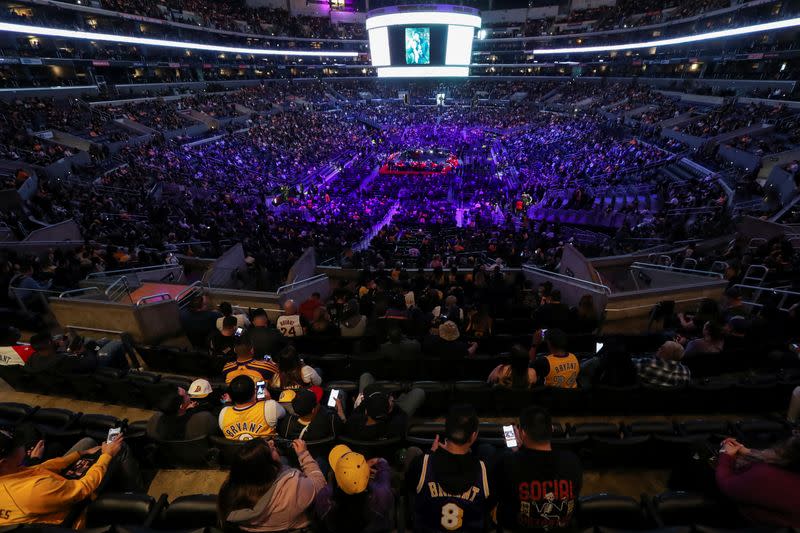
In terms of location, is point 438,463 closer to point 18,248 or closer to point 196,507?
point 196,507

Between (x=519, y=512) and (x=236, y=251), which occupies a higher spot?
(x=519, y=512)

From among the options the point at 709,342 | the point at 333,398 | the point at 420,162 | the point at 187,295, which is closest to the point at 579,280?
the point at 709,342

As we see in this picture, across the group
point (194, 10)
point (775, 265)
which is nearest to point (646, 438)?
point (775, 265)

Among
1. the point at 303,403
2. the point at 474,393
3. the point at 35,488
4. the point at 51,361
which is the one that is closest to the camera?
the point at 35,488

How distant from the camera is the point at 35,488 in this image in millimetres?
2502

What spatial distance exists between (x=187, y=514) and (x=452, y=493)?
2.08 metres

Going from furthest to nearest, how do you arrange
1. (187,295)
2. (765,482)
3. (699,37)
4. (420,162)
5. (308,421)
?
1. (699,37)
2. (420,162)
3. (187,295)
4. (308,421)
5. (765,482)

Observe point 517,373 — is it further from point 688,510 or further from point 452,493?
point 452,493

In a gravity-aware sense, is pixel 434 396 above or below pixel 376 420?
below

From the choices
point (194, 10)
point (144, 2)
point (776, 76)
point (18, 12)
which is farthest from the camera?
point (194, 10)

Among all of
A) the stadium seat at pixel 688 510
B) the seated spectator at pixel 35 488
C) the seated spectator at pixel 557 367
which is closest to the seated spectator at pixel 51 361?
the seated spectator at pixel 35 488

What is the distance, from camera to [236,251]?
9984mm

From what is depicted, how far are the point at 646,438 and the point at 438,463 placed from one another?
2.36 m

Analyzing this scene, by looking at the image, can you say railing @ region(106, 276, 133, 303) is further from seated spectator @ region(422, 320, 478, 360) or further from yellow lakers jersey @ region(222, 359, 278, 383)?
seated spectator @ region(422, 320, 478, 360)
